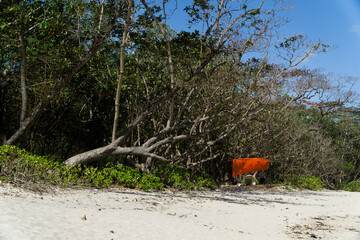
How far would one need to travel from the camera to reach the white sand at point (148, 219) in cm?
→ 454

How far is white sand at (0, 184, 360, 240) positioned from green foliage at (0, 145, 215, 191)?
621 mm

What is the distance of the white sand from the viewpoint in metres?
4.54

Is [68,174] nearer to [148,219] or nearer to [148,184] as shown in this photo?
[148,184]

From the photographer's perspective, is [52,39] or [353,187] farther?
[353,187]

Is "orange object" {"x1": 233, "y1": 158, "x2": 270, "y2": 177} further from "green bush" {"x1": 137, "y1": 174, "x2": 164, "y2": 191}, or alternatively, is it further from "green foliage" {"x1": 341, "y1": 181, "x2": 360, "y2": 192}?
"green foliage" {"x1": 341, "y1": 181, "x2": 360, "y2": 192}

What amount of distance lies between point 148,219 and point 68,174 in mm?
3929

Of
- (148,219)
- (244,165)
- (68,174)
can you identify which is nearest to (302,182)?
(244,165)

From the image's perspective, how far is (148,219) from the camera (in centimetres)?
597

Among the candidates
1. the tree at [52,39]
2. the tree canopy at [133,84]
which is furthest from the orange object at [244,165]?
the tree at [52,39]

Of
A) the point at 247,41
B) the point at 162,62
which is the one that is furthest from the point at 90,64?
the point at 247,41

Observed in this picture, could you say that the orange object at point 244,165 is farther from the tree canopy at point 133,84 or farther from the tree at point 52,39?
the tree at point 52,39

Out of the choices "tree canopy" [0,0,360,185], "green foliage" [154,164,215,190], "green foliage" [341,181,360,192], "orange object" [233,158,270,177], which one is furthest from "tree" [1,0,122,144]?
"green foliage" [341,181,360,192]

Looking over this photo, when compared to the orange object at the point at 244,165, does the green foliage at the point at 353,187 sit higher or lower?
lower

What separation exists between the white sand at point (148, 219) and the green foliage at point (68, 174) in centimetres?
62
